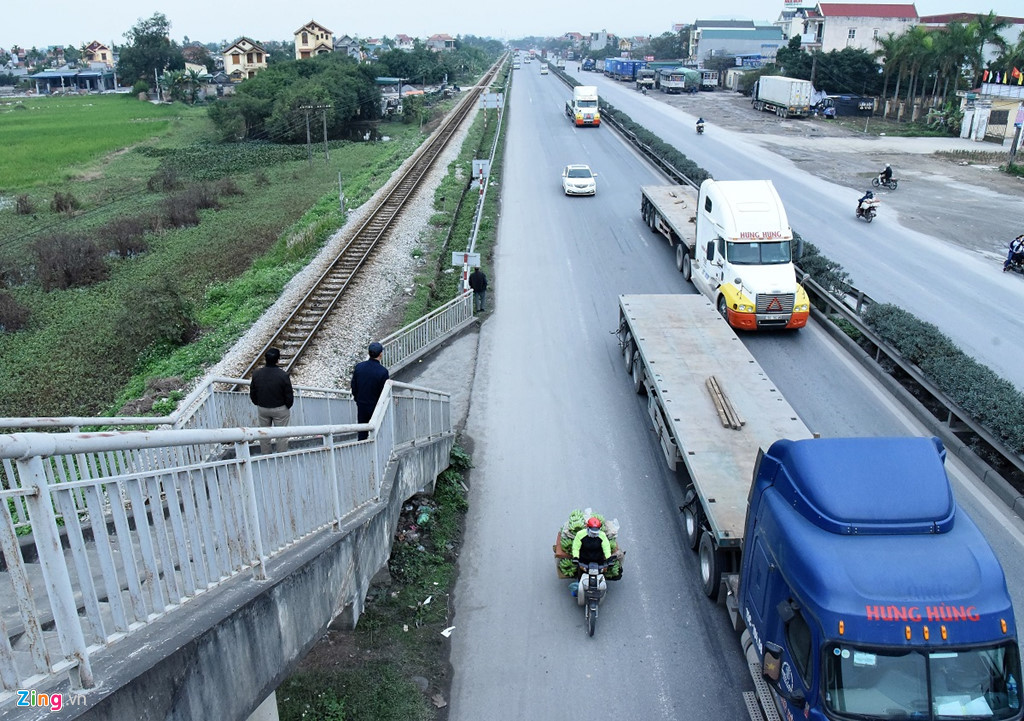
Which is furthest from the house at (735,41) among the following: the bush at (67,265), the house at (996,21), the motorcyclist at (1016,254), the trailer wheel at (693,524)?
the trailer wheel at (693,524)

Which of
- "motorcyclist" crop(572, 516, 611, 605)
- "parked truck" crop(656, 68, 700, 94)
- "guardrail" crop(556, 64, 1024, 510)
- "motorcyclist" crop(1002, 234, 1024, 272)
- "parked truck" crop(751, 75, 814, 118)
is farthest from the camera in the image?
"parked truck" crop(656, 68, 700, 94)

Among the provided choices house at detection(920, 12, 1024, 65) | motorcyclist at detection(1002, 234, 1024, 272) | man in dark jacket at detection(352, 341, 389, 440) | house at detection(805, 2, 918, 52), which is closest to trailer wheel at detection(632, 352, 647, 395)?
man in dark jacket at detection(352, 341, 389, 440)

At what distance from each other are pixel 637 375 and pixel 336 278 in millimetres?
11137

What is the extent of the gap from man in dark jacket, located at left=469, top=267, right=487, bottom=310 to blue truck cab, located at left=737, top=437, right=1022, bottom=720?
1337 cm

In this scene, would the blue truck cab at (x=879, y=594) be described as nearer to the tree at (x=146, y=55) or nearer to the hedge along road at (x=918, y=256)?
the hedge along road at (x=918, y=256)

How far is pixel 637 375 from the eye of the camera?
15828mm

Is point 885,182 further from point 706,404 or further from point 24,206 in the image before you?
point 24,206

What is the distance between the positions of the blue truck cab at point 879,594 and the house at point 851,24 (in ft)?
328

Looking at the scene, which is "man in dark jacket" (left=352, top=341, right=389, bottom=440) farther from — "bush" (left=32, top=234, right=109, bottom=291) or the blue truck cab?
"bush" (left=32, top=234, right=109, bottom=291)

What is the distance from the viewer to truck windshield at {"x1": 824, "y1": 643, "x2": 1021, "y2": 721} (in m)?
5.98

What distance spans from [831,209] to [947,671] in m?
28.2

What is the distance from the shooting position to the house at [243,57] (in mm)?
138375

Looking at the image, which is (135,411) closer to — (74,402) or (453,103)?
(74,402)

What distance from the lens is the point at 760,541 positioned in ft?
25.9
